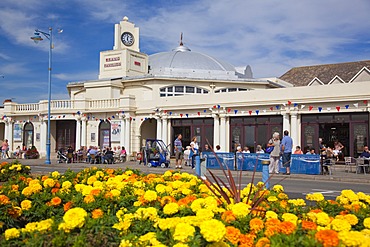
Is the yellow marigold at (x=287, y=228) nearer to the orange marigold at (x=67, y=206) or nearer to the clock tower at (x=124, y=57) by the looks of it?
the orange marigold at (x=67, y=206)

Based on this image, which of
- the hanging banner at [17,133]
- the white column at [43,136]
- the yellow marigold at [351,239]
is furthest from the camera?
the hanging banner at [17,133]

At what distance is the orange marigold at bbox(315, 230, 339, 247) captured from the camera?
3357 millimetres

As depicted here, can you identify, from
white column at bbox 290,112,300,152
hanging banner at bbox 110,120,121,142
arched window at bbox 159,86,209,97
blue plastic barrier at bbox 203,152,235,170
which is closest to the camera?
blue plastic barrier at bbox 203,152,235,170

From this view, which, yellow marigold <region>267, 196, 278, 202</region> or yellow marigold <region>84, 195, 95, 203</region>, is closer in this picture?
yellow marigold <region>84, 195, 95, 203</region>

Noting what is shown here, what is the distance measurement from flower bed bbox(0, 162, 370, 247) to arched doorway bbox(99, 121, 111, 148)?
1004 inches

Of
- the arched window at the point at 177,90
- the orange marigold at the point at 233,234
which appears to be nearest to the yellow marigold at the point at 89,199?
the orange marigold at the point at 233,234

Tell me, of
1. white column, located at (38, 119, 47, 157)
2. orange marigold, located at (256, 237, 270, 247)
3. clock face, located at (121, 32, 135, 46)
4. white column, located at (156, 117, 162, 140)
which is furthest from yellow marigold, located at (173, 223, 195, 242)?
clock face, located at (121, 32, 135, 46)

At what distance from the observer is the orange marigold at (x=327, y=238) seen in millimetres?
3357

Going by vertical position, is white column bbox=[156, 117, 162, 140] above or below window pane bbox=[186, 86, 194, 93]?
below

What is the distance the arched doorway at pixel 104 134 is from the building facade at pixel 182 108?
0.26ft

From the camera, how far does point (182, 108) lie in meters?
29.0

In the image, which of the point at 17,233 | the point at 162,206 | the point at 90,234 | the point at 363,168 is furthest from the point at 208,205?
the point at 363,168

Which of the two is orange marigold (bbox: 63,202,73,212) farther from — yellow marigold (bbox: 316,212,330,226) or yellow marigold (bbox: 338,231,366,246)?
yellow marigold (bbox: 338,231,366,246)

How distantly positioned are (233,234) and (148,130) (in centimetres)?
2920
